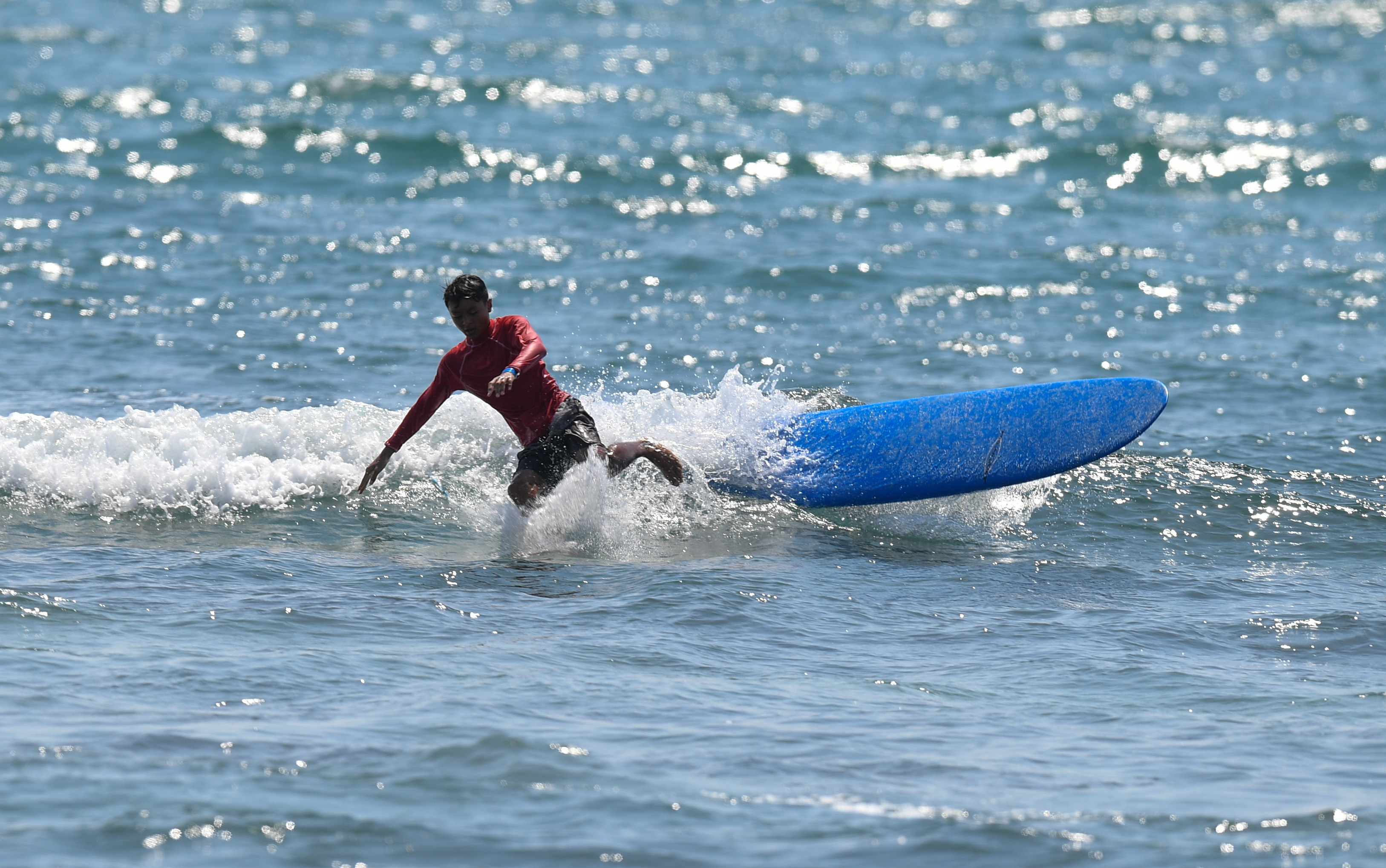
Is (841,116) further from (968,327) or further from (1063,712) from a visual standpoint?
(1063,712)

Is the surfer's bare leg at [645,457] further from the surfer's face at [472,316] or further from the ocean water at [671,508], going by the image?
the surfer's face at [472,316]

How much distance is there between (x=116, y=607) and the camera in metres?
6.71

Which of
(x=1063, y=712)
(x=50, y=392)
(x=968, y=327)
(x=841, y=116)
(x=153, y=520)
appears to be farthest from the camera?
(x=841, y=116)

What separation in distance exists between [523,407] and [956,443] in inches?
101

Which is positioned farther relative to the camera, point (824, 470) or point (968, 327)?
point (968, 327)

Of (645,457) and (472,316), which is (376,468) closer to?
(472,316)

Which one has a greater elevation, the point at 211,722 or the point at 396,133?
the point at 396,133

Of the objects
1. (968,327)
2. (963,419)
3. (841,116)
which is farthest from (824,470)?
(841,116)

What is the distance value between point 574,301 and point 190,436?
556cm

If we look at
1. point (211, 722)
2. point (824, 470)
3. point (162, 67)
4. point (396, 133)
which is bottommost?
point (211, 722)

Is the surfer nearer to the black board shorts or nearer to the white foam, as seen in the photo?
the black board shorts

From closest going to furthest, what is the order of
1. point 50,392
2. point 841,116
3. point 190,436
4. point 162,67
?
point 190,436 < point 50,392 < point 841,116 < point 162,67

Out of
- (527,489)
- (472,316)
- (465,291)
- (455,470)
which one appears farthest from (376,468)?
(455,470)

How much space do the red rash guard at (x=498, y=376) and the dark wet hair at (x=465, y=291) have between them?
0.24 m
